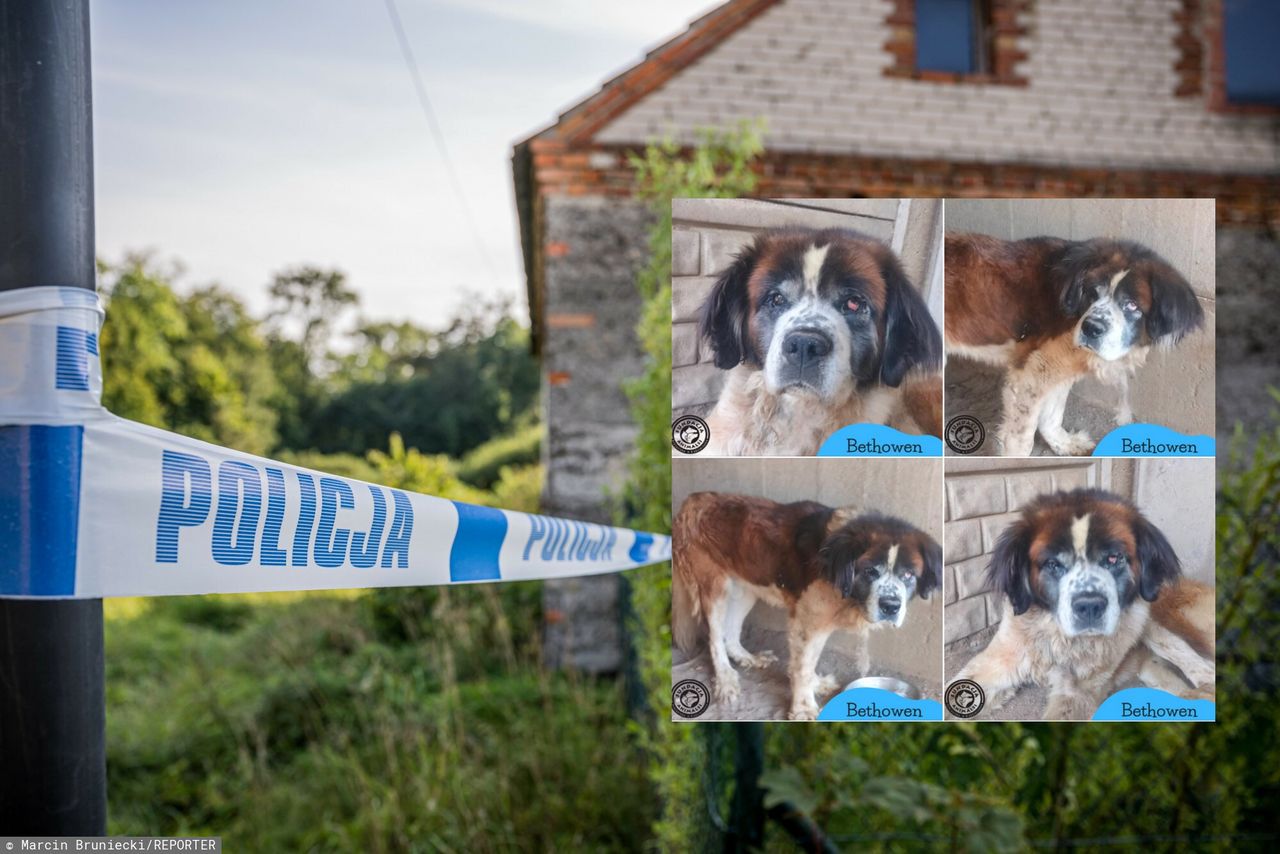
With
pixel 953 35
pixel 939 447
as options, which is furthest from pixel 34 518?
pixel 953 35

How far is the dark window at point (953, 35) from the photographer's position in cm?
626

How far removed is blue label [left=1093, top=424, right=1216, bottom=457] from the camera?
138cm

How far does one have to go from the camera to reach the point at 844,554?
55.4 inches

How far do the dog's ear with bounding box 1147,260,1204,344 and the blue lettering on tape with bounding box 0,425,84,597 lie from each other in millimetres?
1490

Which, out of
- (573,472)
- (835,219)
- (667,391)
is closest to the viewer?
(835,219)

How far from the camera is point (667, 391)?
2.51 metres

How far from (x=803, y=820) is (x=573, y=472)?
3.92 m

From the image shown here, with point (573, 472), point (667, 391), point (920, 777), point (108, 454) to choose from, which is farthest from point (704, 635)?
point (573, 472)

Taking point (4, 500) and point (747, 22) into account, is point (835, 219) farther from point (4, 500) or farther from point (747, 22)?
point (747, 22)

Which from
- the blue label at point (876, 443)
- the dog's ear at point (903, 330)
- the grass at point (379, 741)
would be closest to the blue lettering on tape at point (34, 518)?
the blue label at point (876, 443)

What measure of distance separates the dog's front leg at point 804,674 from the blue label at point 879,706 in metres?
0.02

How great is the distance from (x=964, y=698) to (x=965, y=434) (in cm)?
39

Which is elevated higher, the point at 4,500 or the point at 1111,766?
the point at 4,500

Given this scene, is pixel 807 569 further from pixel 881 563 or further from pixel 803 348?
pixel 803 348
